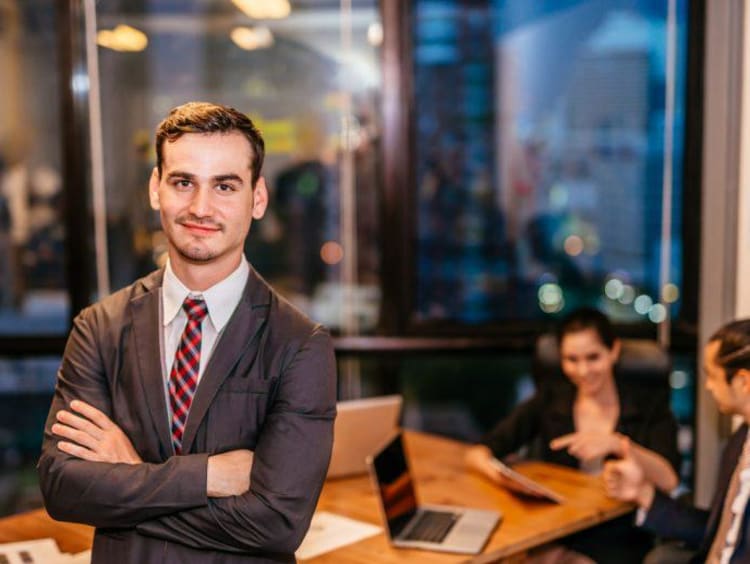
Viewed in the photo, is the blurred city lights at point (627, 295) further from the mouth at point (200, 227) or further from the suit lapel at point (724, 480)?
the mouth at point (200, 227)

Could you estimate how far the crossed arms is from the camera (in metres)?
1.70

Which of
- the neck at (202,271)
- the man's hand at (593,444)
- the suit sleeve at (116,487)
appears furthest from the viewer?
the man's hand at (593,444)

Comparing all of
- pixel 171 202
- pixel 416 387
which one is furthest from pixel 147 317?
pixel 416 387

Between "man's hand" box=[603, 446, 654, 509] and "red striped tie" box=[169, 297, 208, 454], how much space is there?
1399mm

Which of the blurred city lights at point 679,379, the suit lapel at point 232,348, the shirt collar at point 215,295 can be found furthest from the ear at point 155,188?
the blurred city lights at point 679,379

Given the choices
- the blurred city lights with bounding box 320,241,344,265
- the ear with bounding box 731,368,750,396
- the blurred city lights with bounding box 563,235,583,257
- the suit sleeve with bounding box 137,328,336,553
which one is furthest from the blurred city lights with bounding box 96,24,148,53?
the ear with bounding box 731,368,750,396

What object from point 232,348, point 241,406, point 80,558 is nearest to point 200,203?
point 232,348

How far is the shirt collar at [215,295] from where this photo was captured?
1.80 meters

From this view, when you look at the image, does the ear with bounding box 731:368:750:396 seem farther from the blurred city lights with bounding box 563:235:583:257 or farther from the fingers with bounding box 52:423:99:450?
the blurred city lights with bounding box 563:235:583:257

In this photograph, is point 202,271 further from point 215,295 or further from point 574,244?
point 574,244

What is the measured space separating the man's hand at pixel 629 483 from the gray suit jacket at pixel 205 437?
1.17 m

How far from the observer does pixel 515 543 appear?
2.38 meters

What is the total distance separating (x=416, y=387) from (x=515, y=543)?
216 centimetres

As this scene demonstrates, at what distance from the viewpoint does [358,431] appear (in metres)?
2.92
